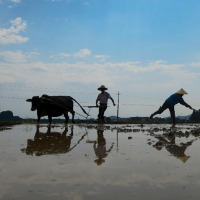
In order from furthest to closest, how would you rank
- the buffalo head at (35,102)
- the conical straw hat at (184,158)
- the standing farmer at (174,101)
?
the buffalo head at (35,102) → the standing farmer at (174,101) → the conical straw hat at (184,158)

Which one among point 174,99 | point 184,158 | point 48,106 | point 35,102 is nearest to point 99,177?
point 184,158

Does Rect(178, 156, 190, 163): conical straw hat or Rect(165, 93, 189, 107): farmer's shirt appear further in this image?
Rect(165, 93, 189, 107): farmer's shirt

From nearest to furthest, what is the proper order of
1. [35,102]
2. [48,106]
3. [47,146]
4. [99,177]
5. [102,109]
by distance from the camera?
1. [99,177]
2. [47,146]
3. [35,102]
4. [48,106]
5. [102,109]

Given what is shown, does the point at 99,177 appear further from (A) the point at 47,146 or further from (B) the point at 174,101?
(B) the point at 174,101

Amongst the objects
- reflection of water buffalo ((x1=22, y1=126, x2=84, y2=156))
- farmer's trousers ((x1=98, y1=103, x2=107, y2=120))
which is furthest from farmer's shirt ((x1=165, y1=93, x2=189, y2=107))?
reflection of water buffalo ((x1=22, y1=126, x2=84, y2=156))

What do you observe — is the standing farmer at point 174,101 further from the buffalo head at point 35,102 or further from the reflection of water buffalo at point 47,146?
the reflection of water buffalo at point 47,146

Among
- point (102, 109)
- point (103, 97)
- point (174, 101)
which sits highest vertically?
point (103, 97)

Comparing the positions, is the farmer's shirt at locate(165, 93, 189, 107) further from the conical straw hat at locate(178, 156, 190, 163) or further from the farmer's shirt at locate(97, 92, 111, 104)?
the conical straw hat at locate(178, 156, 190, 163)

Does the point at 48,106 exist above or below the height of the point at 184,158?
above

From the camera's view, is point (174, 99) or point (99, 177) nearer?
point (99, 177)

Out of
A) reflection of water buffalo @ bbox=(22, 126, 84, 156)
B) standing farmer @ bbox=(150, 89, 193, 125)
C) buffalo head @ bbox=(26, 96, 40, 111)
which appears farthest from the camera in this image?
buffalo head @ bbox=(26, 96, 40, 111)

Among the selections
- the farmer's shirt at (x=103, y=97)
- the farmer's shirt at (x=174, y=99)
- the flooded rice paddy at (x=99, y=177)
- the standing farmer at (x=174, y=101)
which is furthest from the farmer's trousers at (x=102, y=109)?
the flooded rice paddy at (x=99, y=177)

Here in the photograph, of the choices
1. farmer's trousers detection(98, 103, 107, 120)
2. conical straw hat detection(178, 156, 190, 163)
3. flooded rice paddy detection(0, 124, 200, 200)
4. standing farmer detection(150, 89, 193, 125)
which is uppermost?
standing farmer detection(150, 89, 193, 125)

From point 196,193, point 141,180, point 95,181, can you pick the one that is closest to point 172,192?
point 196,193
